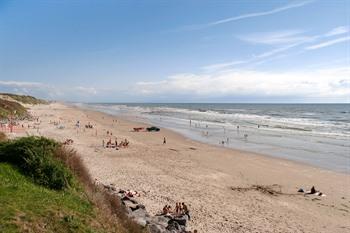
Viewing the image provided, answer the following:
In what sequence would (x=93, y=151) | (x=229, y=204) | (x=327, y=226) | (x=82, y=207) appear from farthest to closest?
(x=93, y=151) → (x=229, y=204) → (x=327, y=226) → (x=82, y=207)

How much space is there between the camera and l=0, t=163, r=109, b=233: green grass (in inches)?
267

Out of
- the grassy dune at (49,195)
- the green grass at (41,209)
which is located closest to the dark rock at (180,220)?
the grassy dune at (49,195)

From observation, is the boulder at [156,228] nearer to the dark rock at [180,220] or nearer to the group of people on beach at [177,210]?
the dark rock at [180,220]

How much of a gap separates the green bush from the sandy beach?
5.04m

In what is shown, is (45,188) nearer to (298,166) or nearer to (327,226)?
(327,226)

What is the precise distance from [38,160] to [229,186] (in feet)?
37.2

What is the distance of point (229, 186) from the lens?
18875mm

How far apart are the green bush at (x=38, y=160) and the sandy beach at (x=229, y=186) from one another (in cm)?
504

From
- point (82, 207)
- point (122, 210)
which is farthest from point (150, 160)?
point (82, 207)

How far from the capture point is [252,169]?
23609mm

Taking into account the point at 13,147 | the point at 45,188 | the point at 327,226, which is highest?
the point at 13,147

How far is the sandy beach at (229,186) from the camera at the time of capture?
13.8m

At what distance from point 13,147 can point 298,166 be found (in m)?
20.0

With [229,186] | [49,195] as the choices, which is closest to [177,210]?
[49,195]
